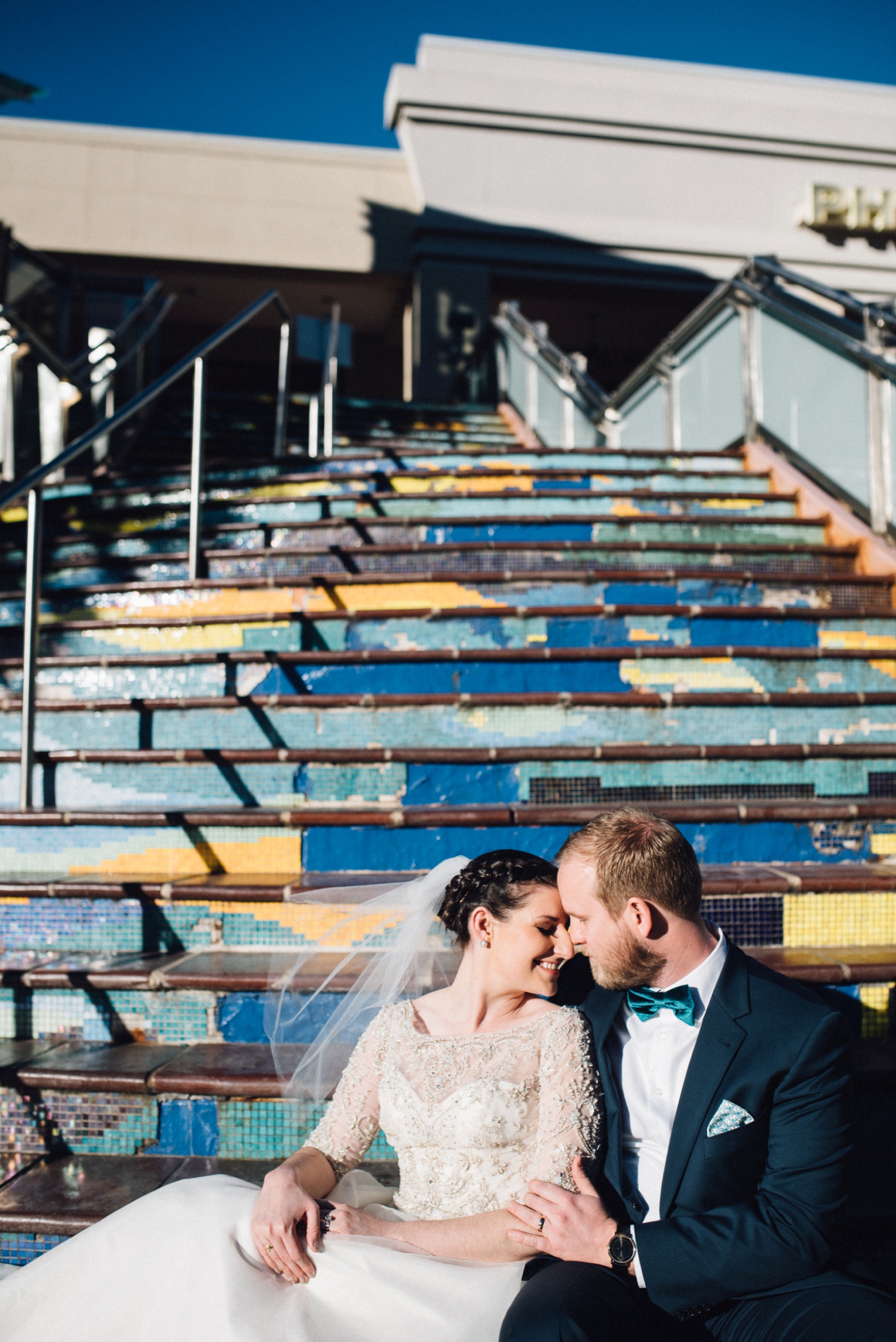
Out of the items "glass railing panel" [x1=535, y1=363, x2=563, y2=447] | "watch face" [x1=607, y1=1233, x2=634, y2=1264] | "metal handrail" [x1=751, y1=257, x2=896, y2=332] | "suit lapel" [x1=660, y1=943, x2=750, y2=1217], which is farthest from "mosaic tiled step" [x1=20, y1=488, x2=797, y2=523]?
"watch face" [x1=607, y1=1233, x2=634, y2=1264]

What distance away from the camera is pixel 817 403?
173 inches

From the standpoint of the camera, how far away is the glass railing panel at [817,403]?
13.2 ft

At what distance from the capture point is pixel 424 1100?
1.55 metres

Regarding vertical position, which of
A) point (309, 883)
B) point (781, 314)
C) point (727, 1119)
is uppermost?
point (781, 314)

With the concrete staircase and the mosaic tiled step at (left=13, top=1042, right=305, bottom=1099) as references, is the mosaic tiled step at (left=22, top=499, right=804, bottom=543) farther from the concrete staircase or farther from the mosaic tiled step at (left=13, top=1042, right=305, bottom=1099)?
the mosaic tiled step at (left=13, top=1042, right=305, bottom=1099)

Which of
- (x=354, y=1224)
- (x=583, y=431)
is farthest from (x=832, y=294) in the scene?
(x=354, y=1224)

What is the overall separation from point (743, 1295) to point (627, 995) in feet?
1.47

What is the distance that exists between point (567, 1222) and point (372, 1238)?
0.33 meters

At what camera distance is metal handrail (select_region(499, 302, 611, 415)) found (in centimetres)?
687

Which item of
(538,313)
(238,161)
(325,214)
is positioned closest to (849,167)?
(538,313)

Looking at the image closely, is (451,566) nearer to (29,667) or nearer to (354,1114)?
(29,667)

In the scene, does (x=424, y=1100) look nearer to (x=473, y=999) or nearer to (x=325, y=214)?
(x=473, y=999)

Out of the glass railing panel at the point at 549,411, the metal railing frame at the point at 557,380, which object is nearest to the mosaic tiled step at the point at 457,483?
the metal railing frame at the point at 557,380

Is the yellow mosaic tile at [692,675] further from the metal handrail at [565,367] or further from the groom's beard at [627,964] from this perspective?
the metal handrail at [565,367]
